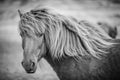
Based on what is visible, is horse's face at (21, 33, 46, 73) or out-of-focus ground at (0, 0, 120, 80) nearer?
horse's face at (21, 33, 46, 73)

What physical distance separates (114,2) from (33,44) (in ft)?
36.4

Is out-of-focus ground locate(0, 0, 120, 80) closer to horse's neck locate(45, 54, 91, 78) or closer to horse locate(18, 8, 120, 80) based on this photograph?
horse's neck locate(45, 54, 91, 78)

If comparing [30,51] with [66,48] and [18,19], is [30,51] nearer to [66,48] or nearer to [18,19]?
[66,48]

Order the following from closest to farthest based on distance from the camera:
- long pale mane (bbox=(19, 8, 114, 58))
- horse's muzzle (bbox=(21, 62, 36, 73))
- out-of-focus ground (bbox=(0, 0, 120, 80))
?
horse's muzzle (bbox=(21, 62, 36, 73))
long pale mane (bbox=(19, 8, 114, 58))
out-of-focus ground (bbox=(0, 0, 120, 80))

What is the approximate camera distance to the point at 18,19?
573 inches

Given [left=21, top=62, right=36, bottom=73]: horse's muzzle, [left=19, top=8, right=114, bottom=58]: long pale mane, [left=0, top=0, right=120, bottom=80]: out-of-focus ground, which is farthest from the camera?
[left=0, top=0, right=120, bottom=80]: out-of-focus ground

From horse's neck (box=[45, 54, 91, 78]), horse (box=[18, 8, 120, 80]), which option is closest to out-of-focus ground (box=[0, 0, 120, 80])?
horse's neck (box=[45, 54, 91, 78])

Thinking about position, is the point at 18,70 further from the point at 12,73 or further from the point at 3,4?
the point at 3,4

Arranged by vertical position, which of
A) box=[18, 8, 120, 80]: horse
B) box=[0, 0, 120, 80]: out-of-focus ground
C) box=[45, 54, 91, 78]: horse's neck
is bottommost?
box=[0, 0, 120, 80]: out-of-focus ground

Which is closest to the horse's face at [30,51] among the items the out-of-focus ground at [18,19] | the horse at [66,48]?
the horse at [66,48]

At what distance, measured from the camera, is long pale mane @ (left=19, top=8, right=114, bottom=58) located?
8.16 ft

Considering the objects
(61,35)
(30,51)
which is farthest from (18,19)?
(30,51)

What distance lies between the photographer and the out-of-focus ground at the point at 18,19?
551cm

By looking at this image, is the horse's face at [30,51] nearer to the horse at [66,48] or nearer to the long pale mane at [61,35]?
the horse at [66,48]
